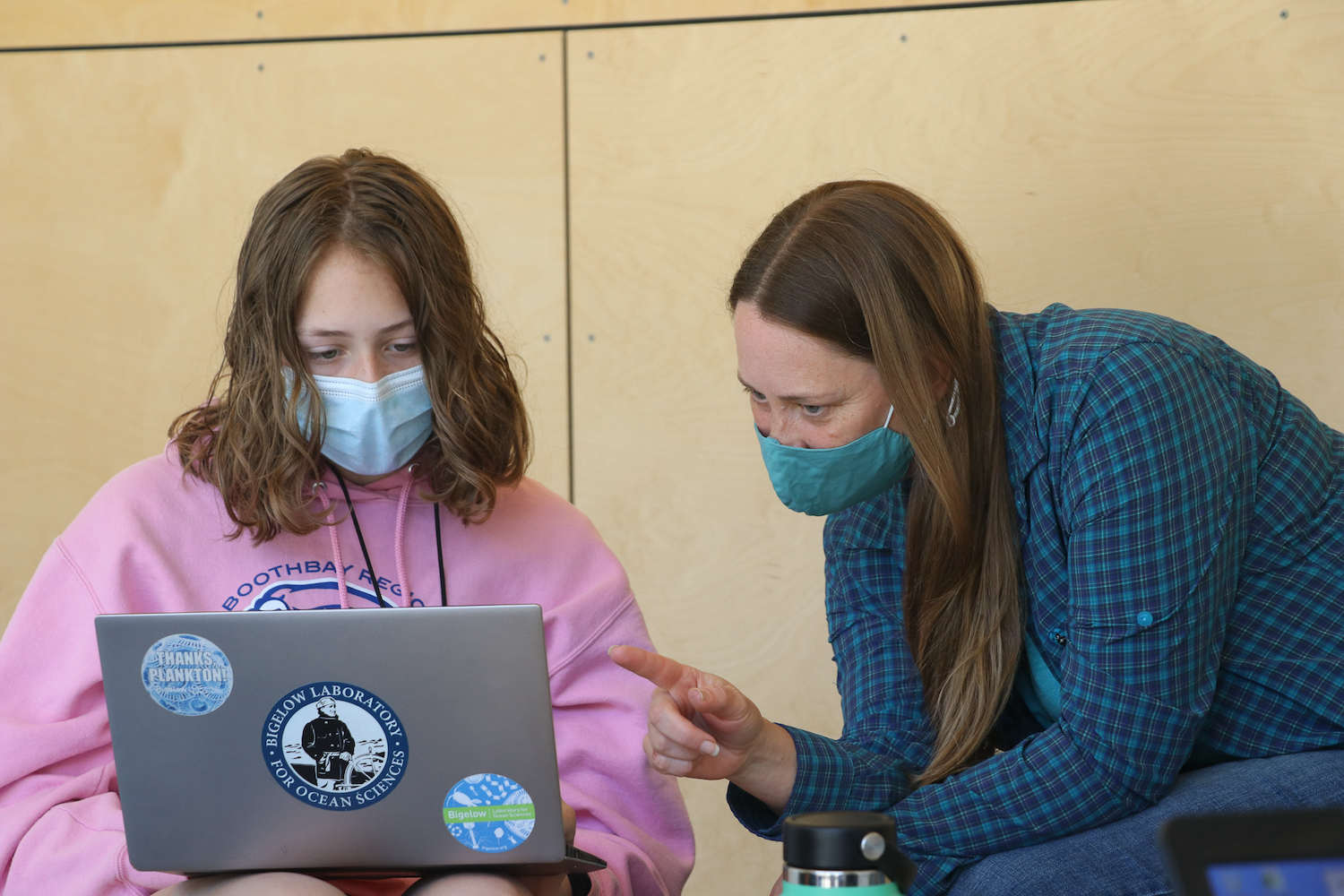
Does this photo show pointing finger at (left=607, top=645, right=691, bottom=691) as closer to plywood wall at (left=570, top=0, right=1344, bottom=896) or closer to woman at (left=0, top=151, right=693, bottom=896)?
woman at (left=0, top=151, right=693, bottom=896)

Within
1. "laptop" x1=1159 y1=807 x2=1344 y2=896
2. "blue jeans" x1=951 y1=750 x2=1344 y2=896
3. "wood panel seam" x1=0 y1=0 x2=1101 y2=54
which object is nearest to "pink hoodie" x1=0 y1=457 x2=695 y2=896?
"blue jeans" x1=951 y1=750 x2=1344 y2=896

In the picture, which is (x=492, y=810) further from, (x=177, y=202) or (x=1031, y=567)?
(x=177, y=202)

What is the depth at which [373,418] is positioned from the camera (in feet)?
4.37

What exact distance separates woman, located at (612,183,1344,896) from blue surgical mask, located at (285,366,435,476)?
38 cm

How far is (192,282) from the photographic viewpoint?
224 cm

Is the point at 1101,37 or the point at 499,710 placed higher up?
the point at 1101,37

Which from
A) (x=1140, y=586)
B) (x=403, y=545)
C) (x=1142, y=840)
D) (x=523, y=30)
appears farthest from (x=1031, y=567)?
(x=523, y=30)

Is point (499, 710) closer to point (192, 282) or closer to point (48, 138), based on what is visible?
point (192, 282)

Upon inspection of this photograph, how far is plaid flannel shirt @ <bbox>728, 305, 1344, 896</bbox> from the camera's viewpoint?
1.12m

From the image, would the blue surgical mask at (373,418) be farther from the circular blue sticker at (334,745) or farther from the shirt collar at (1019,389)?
the shirt collar at (1019,389)

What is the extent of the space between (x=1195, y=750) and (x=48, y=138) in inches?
84.9

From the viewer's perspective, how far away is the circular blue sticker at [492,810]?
0.97 meters

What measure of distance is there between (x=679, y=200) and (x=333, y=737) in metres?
1.41

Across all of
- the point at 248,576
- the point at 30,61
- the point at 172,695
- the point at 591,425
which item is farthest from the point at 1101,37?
the point at 30,61
